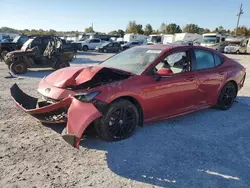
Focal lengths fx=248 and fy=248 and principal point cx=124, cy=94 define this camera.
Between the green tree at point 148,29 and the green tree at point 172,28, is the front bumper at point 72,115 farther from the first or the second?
the green tree at point 148,29

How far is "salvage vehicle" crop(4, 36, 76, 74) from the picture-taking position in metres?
11.2

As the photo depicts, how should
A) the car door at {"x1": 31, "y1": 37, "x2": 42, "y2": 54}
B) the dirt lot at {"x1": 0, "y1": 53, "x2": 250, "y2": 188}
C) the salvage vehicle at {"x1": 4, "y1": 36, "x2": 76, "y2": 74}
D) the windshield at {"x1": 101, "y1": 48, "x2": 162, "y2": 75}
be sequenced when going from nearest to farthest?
1. the dirt lot at {"x1": 0, "y1": 53, "x2": 250, "y2": 188}
2. the windshield at {"x1": 101, "y1": 48, "x2": 162, "y2": 75}
3. the salvage vehicle at {"x1": 4, "y1": 36, "x2": 76, "y2": 74}
4. the car door at {"x1": 31, "y1": 37, "x2": 42, "y2": 54}

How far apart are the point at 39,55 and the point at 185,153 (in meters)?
9.91

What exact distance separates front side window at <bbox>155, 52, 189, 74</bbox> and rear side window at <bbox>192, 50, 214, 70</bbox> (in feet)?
0.65

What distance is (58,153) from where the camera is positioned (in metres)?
3.53

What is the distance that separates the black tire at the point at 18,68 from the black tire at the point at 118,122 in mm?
8691

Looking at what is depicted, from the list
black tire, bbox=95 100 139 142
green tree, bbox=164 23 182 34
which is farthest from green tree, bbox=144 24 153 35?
black tire, bbox=95 100 139 142

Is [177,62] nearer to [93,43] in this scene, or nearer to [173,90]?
[173,90]

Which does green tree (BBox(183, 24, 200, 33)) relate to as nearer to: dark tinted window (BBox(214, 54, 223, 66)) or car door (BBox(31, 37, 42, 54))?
car door (BBox(31, 37, 42, 54))

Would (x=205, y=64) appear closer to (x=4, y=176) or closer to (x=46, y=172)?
(x=46, y=172)

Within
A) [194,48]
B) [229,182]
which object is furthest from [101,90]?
[194,48]

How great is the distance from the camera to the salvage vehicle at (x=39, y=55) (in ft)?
36.7

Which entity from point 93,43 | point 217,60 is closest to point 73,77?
point 217,60

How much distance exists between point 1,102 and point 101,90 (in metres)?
3.50
